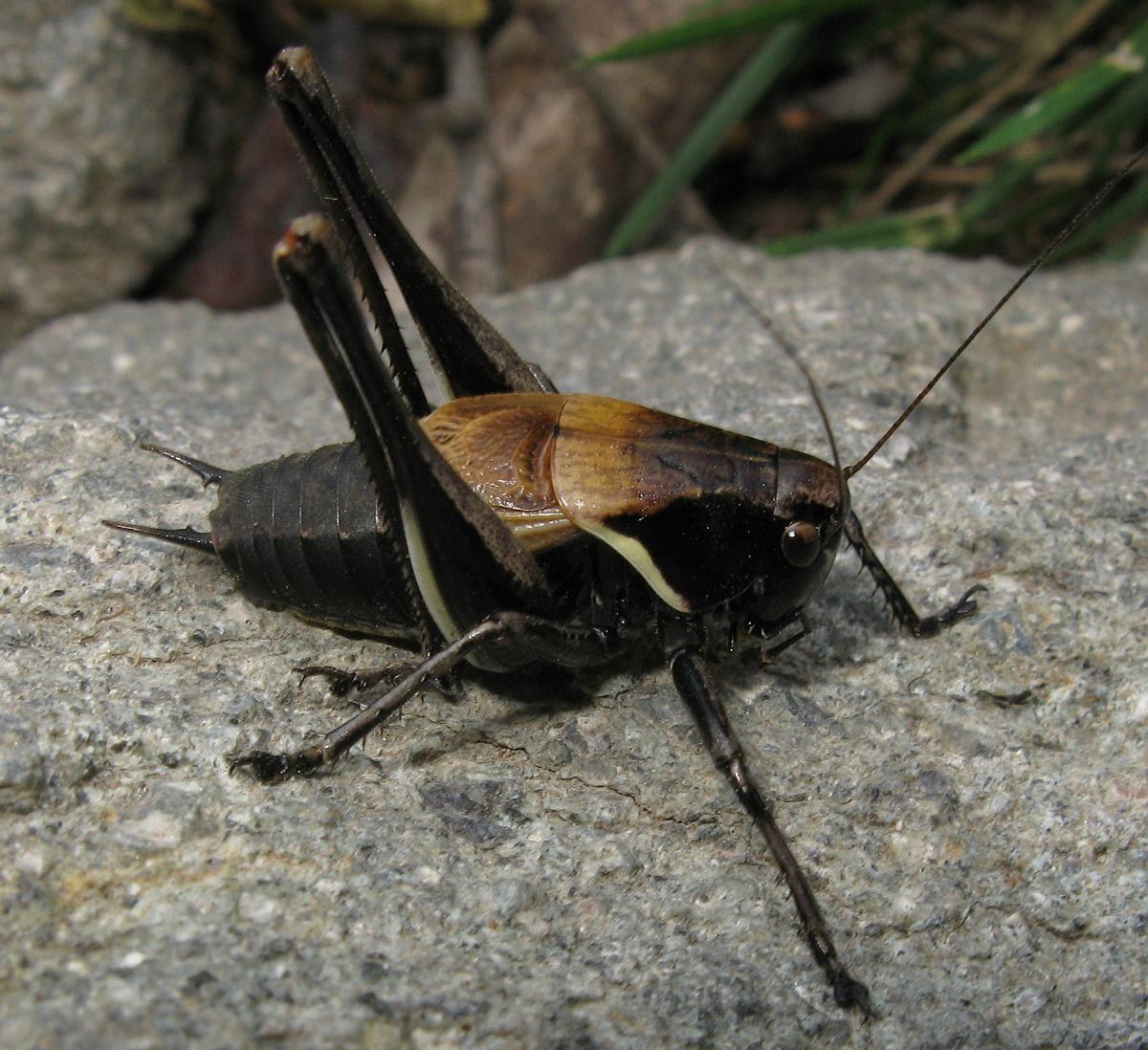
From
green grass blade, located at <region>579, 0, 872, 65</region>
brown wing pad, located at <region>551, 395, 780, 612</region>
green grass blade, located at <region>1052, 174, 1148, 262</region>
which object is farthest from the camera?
green grass blade, located at <region>1052, 174, 1148, 262</region>

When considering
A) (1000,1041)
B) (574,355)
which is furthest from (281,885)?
(574,355)

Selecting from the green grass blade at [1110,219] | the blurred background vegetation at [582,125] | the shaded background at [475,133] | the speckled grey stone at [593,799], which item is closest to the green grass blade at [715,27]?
the shaded background at [475,133]

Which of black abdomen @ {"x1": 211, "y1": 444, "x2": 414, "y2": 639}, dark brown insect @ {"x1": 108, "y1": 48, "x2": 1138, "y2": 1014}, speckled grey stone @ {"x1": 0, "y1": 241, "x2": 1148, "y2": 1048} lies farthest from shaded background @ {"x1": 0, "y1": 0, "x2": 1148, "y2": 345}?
black abdomen @ {"x1": 211, "y1": 444, "x2": 414, "y2": 639}

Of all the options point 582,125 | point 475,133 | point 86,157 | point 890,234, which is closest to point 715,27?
point 582,125

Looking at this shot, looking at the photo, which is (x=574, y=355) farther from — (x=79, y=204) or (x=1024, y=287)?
(x=79, y=204)

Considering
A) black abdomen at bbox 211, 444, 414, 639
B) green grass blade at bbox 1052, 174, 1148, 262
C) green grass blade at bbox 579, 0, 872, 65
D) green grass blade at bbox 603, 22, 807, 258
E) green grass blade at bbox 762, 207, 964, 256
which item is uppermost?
green grass blade at bbox 579, 0, 872, 65

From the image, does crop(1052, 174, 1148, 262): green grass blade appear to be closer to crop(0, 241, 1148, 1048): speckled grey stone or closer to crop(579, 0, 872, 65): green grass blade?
crop(579, 0, 872, 65): green grass blade
